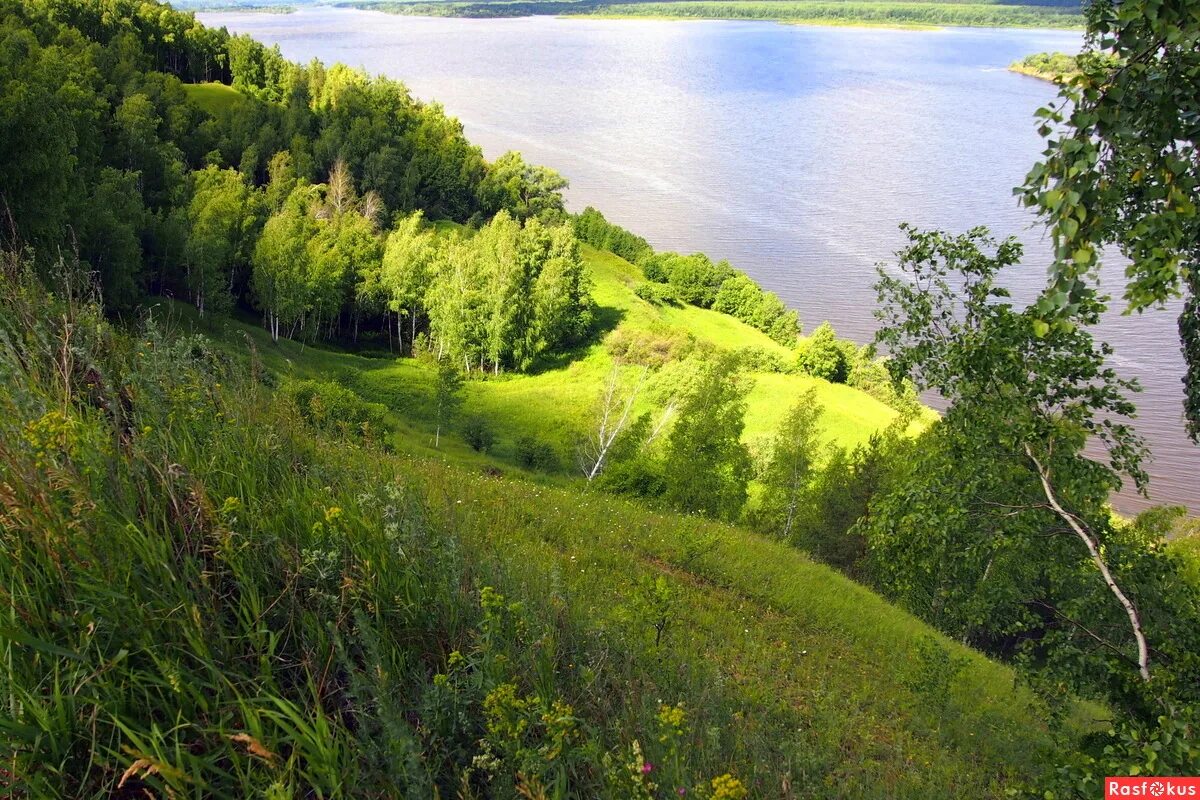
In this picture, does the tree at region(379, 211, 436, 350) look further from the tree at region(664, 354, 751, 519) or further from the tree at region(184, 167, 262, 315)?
the tree at region(664, 354, 751, 519)

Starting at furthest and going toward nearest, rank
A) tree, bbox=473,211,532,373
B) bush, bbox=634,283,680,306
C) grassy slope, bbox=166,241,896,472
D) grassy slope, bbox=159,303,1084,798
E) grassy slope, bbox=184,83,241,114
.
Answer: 1. grassy slope, bbox=184,83,241,114
2. bush, bbox=634,283,680,306
3. tree, bbox=473,211,532,373
4. grassy slope, bbox=166,241,896,472
5. grassy slope, bbox=159,303,1084,798

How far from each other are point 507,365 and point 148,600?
50385 millimetres

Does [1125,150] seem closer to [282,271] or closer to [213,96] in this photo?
[282,271]

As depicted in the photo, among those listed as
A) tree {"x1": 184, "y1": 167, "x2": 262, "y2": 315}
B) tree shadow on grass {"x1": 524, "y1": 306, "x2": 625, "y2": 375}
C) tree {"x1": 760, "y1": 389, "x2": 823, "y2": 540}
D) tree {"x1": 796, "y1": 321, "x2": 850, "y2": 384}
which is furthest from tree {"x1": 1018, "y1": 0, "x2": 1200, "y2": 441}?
tree shadow on grass {"x1": 524, "y1": 306, "x2": 625, "y2": 375}

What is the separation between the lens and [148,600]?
2.75 meters

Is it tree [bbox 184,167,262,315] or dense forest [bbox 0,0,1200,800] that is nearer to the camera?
dense forest [bbox 0,0,1200,800]

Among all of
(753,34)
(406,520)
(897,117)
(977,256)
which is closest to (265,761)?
(406,520)

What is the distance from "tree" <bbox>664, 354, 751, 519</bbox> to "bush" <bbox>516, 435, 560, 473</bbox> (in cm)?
992

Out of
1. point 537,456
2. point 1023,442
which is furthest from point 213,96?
point 1023,442

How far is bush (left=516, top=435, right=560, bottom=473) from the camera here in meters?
33.6

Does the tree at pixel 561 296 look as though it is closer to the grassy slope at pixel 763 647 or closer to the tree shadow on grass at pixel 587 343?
the tree shadow on grass at pixel 587 343

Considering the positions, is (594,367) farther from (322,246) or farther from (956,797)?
(956,797)

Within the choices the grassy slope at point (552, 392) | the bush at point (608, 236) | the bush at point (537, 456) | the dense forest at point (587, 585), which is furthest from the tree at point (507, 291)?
the dense forest at point (587, 585)

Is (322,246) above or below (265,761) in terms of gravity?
below
